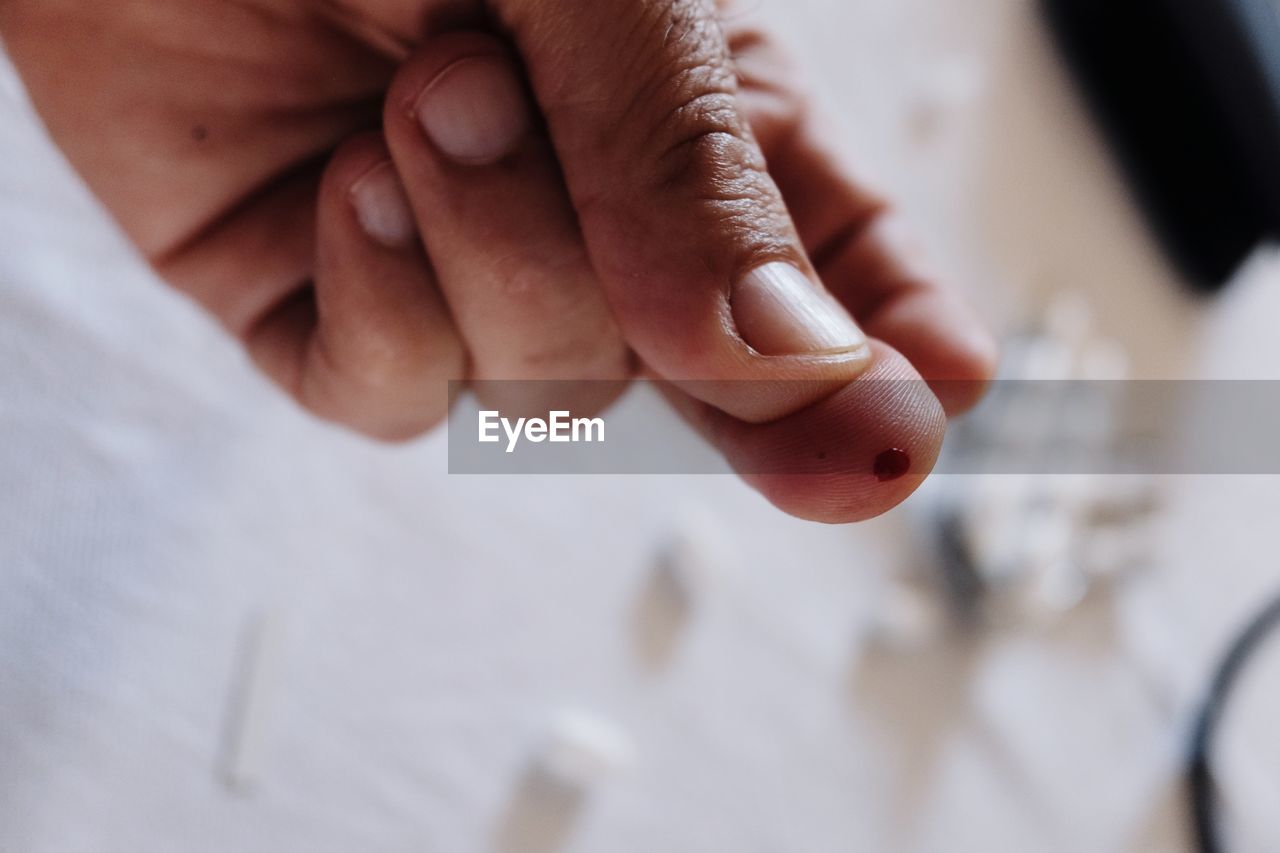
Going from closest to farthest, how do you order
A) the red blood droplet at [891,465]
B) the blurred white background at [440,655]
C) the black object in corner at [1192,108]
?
the red blood droplet at [891,465]
the blurred white background at [440,655]
the black object in corner at [1192,108]

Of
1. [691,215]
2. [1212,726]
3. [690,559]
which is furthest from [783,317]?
[1212,726]

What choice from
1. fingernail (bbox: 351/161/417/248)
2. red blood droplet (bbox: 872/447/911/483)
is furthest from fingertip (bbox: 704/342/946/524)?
fingernail (bbox: 351/161/417/248)

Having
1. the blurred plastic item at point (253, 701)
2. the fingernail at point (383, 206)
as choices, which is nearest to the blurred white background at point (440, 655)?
the blurred plastic item at point (253, 701)

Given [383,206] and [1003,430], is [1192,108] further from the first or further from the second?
[383,206]

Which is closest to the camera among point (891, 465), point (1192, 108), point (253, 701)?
point (891, 465)

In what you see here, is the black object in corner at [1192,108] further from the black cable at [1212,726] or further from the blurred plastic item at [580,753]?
the blurred plastic item at [580,753]

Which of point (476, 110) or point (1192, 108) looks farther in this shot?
point (1192, 108)

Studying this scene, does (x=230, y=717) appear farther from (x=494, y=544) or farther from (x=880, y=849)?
(x=880, y=849)

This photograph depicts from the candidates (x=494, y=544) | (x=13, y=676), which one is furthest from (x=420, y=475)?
(x=13, y=676)
